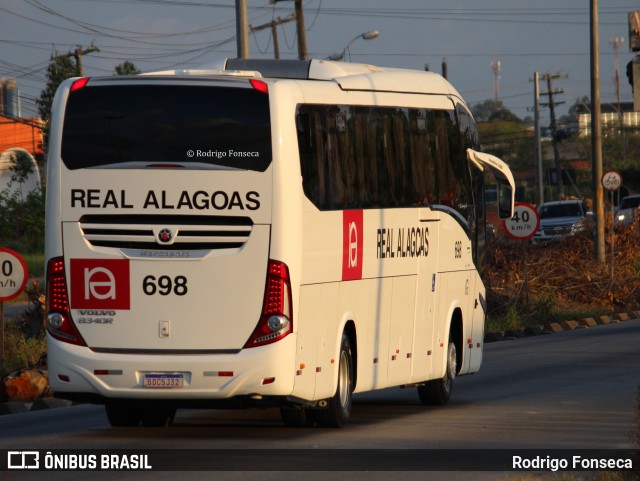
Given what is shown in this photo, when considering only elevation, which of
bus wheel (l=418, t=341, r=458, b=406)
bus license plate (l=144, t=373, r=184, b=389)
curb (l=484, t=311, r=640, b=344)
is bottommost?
curb (l=484, t=311, r=640, b=344)

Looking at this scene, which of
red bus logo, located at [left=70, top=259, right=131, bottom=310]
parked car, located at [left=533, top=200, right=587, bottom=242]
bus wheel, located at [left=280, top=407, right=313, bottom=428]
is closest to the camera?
red bus logo, located at [left=70, top=259, right=131, bottom=310]

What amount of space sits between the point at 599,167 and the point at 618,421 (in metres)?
25.9

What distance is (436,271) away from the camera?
1689 cm

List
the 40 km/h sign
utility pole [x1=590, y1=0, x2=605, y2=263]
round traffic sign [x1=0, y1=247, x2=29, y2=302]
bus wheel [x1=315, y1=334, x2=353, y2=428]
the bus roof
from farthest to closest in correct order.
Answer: utility pole [x1=590, y1=0, x2=605, y2=263] → the 40 km/h sign → round traffic sign [x1=0, y1=247, x2=29, y2=302] → the bus roof → bus wheel [x1=315, y1=334, x2=353, y2=428]

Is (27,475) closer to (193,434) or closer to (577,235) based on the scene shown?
(193,434)

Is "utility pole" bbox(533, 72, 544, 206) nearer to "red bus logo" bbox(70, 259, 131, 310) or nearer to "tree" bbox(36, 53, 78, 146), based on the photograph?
"tree" bbox(36, 53, 78, 146)

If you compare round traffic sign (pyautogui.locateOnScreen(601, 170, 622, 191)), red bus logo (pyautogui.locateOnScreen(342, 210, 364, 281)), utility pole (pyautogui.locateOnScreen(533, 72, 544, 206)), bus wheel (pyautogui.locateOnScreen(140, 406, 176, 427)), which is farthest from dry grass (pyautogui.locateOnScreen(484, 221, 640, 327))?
utility pole (pyautogui.locateOnScreen(533, 72, 544, 206))

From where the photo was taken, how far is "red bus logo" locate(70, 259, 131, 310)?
12.9 m

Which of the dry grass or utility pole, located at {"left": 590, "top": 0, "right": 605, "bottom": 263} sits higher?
utility pole, located at {"left": 590, "top": 0, "right": 605, "bottom": 263}

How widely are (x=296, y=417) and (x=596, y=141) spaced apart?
87.7 ft

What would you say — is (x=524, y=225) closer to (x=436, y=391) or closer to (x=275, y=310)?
(x=436, y=391)

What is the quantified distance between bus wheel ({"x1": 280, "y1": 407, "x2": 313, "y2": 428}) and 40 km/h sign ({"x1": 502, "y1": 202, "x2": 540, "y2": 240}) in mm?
17756

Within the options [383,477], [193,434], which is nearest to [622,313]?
[193,434]

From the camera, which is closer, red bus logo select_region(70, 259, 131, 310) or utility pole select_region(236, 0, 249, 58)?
red bus logo select_region(70, 259, 131, 310)
